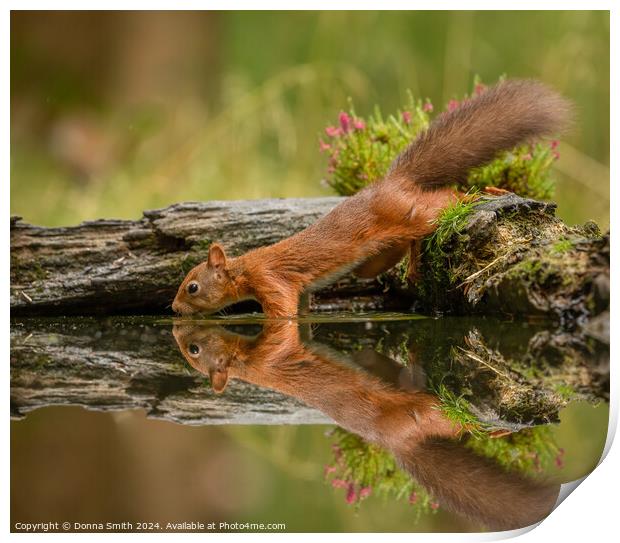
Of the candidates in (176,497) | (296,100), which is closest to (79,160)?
(296,100)

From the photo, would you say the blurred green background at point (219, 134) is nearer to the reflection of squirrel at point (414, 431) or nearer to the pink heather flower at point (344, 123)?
the reflection of squirrel at point (414, 431)

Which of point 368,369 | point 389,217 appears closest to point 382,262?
point 389,217

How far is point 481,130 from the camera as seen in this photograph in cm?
373

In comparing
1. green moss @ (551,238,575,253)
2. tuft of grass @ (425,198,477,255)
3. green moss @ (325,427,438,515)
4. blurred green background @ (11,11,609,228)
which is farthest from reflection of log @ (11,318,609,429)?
blurred green background @ (11,11,609,228)

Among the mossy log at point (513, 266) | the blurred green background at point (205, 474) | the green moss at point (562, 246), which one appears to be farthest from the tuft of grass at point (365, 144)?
the blurred green background at point (205, 474)

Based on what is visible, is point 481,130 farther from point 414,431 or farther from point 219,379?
point 414,431

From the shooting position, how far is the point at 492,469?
163 cm

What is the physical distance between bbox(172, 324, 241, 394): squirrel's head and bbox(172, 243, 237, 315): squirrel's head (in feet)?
1.19

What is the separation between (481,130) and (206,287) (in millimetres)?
1392

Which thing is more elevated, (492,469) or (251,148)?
(251,148)

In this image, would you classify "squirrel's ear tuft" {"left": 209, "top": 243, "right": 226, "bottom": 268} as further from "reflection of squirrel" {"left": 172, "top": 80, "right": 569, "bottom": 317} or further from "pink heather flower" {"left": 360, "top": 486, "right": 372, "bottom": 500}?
"pink heather flower" {"left": 360, "top": 486, "right": 372, "bottom": 500}

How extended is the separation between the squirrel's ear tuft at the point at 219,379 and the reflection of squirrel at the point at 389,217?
1506mm
